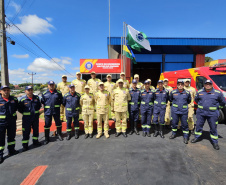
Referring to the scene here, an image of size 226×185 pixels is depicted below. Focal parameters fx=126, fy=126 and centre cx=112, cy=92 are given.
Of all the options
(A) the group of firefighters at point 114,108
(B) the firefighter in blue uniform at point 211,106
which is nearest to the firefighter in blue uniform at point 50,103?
(A) the group of firefighters at point 114,108

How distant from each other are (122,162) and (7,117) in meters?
2.98

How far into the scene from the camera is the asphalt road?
236cm

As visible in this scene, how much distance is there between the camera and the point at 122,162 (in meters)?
2.84

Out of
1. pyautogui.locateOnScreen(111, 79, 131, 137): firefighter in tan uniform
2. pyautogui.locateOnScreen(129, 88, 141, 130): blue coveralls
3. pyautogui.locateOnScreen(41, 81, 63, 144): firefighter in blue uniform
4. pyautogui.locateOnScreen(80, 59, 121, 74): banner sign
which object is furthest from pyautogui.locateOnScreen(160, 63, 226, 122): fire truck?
pyautogui.locateOnScreen(80, 59, 121, 74): banner sign

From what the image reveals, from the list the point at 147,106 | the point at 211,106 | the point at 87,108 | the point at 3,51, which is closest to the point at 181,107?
the point at 211,106

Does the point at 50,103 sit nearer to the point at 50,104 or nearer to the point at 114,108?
the point at 50,104

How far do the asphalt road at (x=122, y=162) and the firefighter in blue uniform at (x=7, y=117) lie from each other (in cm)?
38

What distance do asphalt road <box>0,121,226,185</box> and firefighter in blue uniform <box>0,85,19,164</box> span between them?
375mm

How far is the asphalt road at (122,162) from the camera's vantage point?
2.36 m

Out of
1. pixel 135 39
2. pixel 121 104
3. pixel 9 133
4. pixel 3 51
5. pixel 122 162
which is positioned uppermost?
pixel 135 39

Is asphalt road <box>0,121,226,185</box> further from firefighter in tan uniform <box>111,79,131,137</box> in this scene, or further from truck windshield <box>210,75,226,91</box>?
truck windshield <box>210,75,226,91</box>

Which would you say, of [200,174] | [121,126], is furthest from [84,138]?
[200,174]

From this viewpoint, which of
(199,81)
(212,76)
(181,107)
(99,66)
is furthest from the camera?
(99,66)

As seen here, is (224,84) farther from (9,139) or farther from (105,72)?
(105,72)
